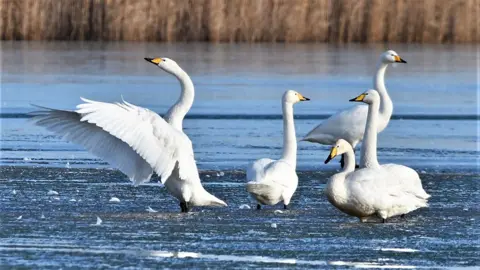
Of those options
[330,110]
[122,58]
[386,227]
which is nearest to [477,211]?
[386,227]

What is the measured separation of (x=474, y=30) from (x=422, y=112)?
1019 cm

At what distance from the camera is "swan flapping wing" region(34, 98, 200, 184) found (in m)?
7.69

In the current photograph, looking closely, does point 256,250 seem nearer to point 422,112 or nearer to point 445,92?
point 422,112

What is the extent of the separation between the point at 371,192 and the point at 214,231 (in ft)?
3.55

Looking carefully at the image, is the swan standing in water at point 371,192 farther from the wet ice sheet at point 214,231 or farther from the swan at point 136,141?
the swan at point 136,141

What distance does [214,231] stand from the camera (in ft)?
23.3

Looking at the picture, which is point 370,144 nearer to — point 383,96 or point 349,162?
point 349,162

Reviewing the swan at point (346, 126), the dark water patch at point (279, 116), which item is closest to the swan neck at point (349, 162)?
the swan at point (346, 126)

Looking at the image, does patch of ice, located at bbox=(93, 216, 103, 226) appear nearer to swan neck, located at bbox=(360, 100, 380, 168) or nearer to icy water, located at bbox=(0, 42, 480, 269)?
icy water, located at bbox=(0, 42, 480, 269)

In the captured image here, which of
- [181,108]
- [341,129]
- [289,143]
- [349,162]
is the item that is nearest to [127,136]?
[181,108]

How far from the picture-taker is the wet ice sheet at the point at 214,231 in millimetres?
6172

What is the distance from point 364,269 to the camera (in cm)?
593

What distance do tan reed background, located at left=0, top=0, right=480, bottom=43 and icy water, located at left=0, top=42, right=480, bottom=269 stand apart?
11.3 feet

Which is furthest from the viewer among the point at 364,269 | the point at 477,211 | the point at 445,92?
the point at 445,92
